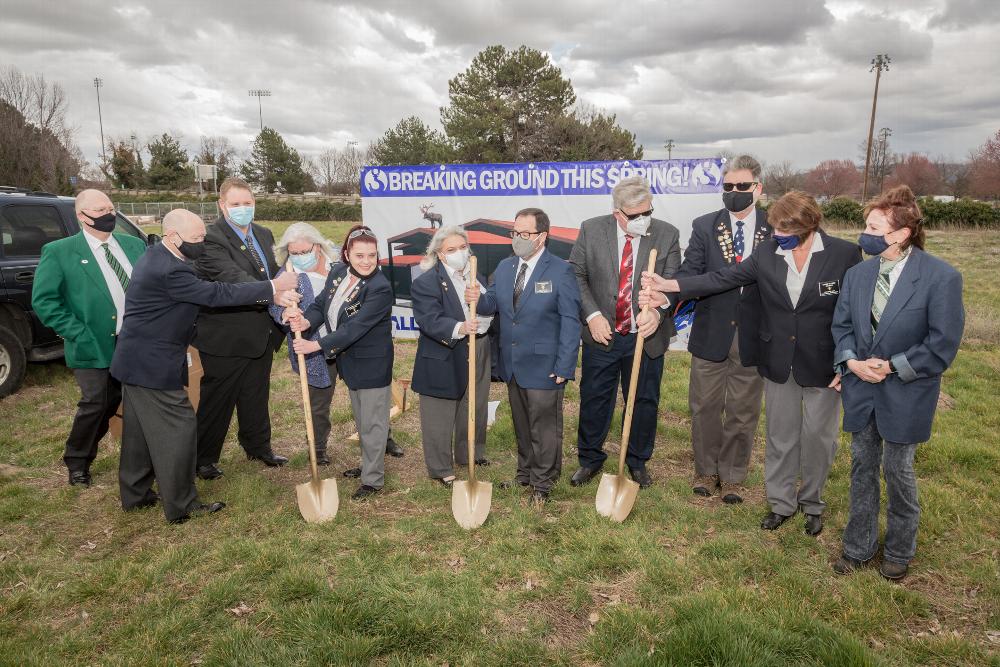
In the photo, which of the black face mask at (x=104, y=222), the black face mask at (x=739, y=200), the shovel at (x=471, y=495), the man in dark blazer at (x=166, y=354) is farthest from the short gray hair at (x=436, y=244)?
the black face mask at (x=104, y=222)

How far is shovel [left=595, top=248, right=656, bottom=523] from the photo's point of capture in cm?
427

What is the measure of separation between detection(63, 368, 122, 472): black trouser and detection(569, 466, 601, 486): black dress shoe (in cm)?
376

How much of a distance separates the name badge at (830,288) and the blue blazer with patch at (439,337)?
7.46 feet

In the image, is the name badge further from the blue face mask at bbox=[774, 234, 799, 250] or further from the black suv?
the black suv

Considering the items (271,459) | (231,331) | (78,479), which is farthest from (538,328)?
(78,479)

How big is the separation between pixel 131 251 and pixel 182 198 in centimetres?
5702

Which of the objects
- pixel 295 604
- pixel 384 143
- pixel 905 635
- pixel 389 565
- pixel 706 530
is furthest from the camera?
pixel 384 143

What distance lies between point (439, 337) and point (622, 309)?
140 centimetres

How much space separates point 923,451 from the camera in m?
5.36

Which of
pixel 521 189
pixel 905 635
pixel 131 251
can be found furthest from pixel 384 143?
pixel 905 635

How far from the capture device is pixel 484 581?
358 cm

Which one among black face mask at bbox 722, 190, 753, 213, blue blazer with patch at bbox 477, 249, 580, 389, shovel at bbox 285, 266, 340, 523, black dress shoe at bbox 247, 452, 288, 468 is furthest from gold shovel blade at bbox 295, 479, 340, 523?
black face mask at bbox 722, 190, 753, 213

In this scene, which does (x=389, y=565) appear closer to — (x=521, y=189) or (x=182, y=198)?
(x=521, y=189)

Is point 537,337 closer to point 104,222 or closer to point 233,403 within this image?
point 233,403
